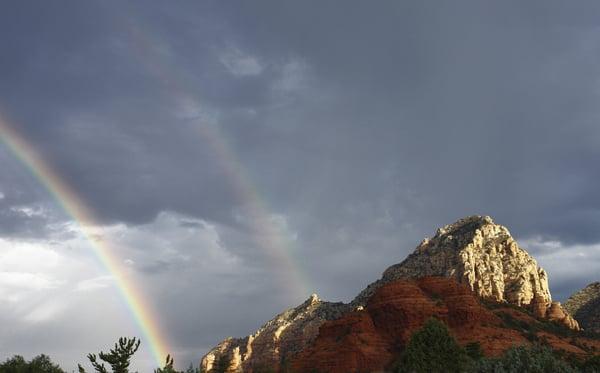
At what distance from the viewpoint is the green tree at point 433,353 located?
85.0 meters

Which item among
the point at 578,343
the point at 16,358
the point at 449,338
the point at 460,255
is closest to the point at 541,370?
the point at 449,338

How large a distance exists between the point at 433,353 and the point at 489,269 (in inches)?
4066

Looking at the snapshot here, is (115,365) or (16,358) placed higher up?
(16,358)

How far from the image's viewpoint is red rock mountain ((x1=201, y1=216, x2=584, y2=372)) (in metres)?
136

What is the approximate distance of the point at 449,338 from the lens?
90.2m

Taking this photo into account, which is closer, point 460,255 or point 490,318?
point 490,318

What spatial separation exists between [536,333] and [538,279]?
46.5 m

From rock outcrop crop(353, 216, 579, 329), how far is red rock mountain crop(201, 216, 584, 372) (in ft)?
1.01

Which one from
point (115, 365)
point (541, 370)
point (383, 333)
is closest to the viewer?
point (541, 370)

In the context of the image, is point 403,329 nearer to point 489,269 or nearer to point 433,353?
point 433,353

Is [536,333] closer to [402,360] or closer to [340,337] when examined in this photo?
[340,337]

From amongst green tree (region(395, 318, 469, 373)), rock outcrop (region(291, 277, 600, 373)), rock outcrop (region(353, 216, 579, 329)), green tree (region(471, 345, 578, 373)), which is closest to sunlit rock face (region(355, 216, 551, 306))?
rock outcrop (region(353, 216, 579, 329))

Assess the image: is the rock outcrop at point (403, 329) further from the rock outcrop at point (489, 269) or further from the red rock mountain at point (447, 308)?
the rock outcrop at point (489, 269)

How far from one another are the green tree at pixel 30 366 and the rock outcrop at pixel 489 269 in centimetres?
10604
